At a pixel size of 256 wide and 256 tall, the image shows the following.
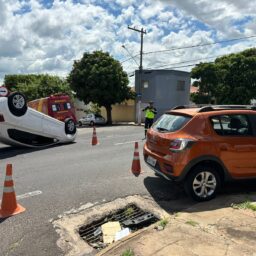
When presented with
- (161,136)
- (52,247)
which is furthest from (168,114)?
(52,247)

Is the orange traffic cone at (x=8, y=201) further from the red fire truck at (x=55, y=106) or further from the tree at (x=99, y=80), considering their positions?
the tree at (x=99, y=80)

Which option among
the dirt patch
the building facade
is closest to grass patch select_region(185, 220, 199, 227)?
the dirt patch

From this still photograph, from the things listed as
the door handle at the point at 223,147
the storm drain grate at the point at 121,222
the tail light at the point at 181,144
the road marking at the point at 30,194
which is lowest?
the storm drain grate at the point at 121,222

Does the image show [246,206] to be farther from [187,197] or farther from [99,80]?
[99,80]

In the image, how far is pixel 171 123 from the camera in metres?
6.79

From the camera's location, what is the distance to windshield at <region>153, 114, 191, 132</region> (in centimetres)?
652

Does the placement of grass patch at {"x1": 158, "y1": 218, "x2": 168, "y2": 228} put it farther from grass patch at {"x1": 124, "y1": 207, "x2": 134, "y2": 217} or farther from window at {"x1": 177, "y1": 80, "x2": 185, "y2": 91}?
window at {"x1": 177, "y1": 80, "x2": 185, "y2": 91}

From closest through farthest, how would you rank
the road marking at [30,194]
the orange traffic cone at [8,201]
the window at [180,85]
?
the orange traffic cone at [8,201], the road marking at [30,194], the window at [180,85]

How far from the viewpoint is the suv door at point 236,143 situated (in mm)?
6465

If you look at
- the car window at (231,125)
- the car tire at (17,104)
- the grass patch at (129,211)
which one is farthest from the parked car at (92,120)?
the grass patch at (129,211)

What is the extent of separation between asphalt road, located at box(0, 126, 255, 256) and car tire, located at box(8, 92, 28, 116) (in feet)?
5.55

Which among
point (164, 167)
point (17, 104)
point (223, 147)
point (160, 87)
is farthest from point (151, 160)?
point (160, 87)

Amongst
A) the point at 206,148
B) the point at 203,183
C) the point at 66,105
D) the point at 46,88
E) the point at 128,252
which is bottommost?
the point at 128,252

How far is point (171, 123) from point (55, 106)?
13.1m
